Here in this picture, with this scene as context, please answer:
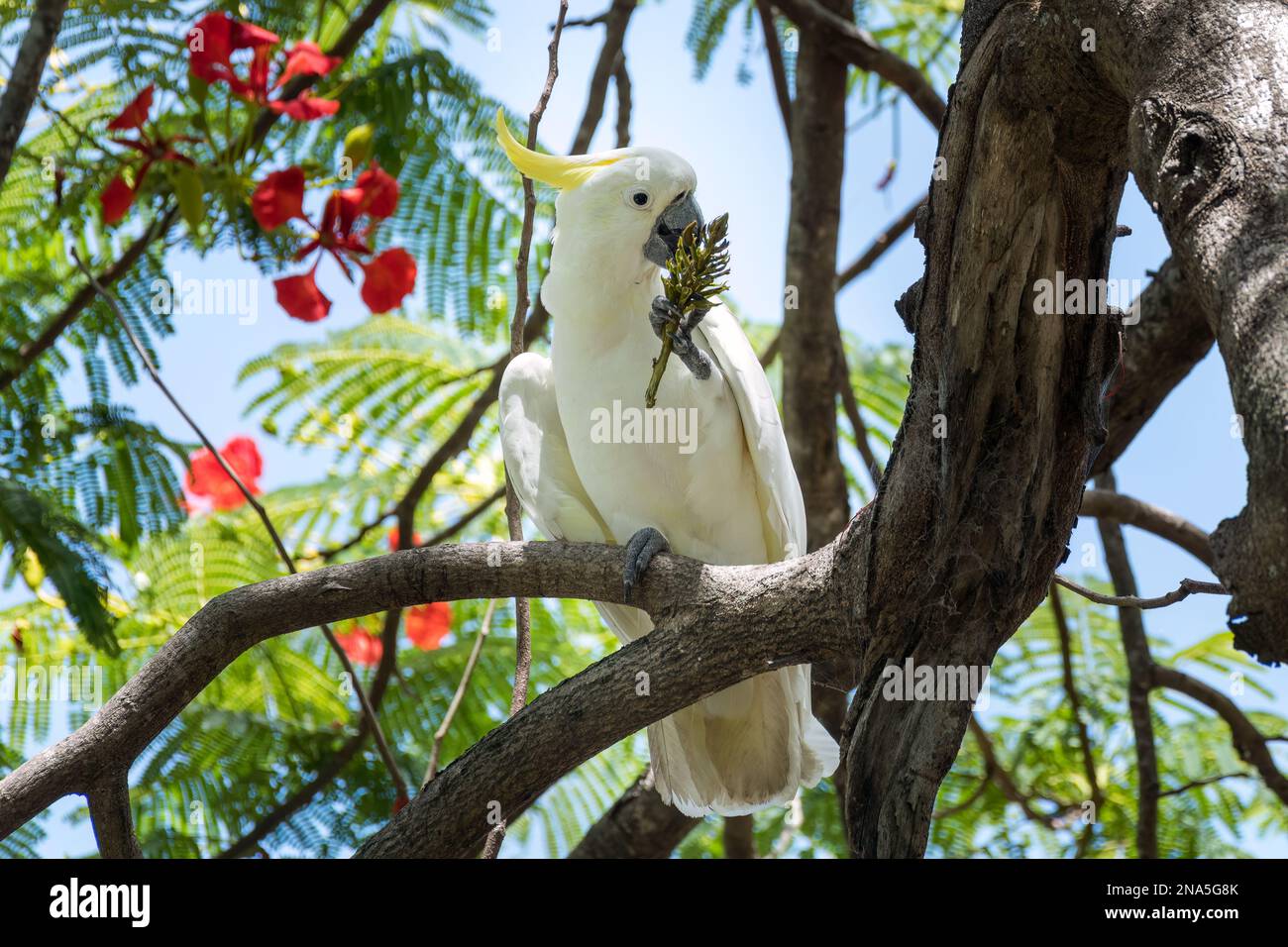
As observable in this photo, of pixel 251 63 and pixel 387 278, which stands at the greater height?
pixel 251 63

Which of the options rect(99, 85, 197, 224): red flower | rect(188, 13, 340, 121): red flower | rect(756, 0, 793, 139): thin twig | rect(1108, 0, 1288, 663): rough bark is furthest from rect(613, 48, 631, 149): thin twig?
rect(1108, 0, 1288, 663): rough bark

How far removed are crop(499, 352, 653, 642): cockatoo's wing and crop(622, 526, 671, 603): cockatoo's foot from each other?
1.21 feet

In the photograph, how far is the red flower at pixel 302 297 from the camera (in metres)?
3.00

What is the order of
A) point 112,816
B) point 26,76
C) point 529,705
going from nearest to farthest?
point 529,705, point 112,816, point 26,76

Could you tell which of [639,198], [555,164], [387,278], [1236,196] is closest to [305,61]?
[387,278]

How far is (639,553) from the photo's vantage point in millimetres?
2418

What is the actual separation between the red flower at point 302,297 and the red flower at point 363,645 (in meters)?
1.36

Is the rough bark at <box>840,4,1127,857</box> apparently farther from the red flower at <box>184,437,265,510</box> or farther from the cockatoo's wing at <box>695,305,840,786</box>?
the red flower at <box>184,437,265,510</box>

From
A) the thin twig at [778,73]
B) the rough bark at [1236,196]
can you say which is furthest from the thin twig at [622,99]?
the rough bark at [1236,196]

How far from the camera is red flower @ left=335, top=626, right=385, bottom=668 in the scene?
4.05 meters

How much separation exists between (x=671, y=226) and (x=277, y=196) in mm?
957

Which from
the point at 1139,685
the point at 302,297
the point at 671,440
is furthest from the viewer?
the point at 1139,685

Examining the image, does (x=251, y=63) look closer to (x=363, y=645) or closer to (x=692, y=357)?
(x=692, y=357)
